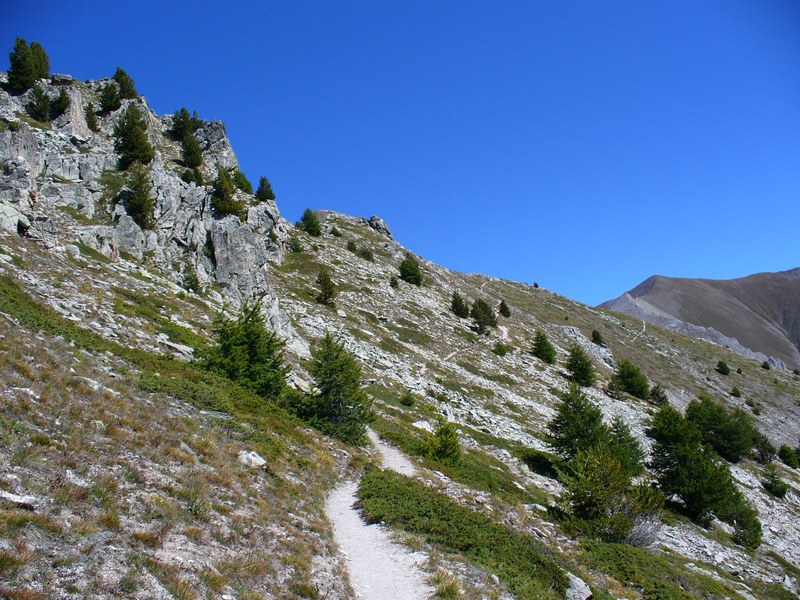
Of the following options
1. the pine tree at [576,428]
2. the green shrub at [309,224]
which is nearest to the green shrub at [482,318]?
the pine tree at [576,428]

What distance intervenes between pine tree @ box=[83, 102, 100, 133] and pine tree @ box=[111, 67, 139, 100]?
27.3 ft

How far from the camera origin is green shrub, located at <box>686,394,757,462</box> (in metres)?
50.4

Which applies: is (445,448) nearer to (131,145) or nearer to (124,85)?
(131,145)

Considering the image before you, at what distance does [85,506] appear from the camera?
264 inches

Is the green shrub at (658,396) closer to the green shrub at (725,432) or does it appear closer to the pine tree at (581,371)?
the green shrub at (725,432)

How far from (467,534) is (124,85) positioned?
224 ft

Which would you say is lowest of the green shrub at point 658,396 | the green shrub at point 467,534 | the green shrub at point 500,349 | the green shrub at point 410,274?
the green shrub at point 467,534

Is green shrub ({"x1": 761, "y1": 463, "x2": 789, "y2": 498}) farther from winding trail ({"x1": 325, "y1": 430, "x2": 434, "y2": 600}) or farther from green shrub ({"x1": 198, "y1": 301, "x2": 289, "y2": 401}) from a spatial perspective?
green shrub ({"x1": 198, "y1": 301, "x2": 289, "y2": 401})

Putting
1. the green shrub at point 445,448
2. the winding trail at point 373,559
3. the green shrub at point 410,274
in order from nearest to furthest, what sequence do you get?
the winding trail at point 373,559 → the green shrub at point 445,448 → the green shrub at point 410,274

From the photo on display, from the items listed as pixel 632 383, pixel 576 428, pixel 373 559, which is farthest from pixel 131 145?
pixel 632 383

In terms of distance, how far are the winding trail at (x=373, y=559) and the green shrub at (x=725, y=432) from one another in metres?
51.0

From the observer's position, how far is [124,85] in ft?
182

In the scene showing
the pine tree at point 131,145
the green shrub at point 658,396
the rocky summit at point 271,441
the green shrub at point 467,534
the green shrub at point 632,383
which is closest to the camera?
the rocky summit at point 271,441

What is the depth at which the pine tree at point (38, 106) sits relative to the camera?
133ft
